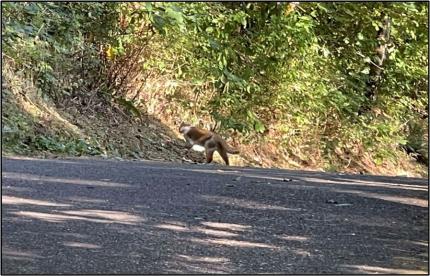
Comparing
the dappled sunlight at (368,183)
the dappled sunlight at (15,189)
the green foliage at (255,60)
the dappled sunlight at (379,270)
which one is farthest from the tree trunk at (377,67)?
the dappled sunlight at (379,270)

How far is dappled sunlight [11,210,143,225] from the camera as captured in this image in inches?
206

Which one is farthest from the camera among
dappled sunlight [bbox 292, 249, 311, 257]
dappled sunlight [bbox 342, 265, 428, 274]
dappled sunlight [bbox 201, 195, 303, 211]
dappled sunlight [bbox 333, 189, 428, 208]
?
dappled sunlight [bbox 333, 189, 428, 208]

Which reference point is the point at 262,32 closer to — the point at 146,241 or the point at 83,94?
the point at 83,94

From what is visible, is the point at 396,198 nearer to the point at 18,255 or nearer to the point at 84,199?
the point at 84,199

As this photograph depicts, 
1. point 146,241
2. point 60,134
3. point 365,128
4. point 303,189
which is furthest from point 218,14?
point 146,241

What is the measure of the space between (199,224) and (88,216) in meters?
0.76

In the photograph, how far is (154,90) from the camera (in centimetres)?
1531

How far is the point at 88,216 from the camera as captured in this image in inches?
213

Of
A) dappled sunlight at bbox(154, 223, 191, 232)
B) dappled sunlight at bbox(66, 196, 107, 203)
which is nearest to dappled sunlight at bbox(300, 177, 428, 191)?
dappled sunlight at bbox(66, 196, 107, 203)

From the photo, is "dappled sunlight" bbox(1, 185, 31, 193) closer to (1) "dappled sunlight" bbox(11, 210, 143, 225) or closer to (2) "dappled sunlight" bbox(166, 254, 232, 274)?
(1) "dappled sunlight" bbox(11, 210, 143, 225)

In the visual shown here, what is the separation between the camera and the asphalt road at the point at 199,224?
4.26 meters

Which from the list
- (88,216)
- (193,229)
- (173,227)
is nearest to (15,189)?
(88,216)

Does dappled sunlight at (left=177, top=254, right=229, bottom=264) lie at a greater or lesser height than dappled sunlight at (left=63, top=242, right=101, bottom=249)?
lesser

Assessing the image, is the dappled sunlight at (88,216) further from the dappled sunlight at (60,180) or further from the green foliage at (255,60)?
the green foliage at (255,60)
